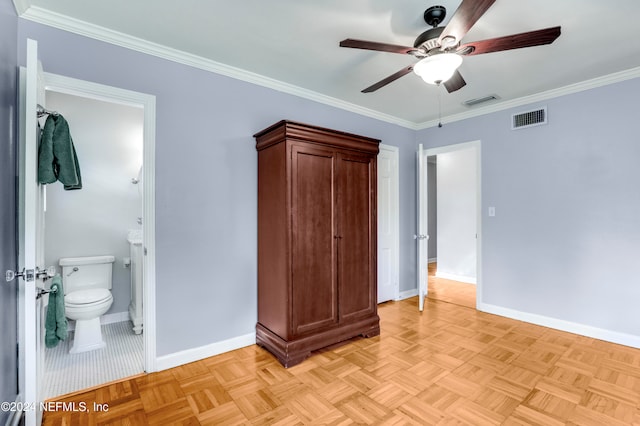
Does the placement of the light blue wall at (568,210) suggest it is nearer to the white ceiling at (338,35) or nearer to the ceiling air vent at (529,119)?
the ceiling air vent at (529,119)

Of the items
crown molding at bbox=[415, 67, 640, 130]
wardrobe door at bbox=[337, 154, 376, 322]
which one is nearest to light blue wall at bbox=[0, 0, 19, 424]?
wardrobe door at bbox=[337, 154, 376, 322]

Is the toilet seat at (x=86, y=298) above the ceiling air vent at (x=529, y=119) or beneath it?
beneath

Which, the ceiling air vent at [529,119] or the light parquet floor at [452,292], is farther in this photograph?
the light parquet floor at [452,292]

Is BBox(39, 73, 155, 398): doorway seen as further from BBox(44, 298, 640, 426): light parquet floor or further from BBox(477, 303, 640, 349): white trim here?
BBox(477, 303, 640, 349): white trim

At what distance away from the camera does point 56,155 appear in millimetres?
1812

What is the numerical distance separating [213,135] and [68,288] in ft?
7.02

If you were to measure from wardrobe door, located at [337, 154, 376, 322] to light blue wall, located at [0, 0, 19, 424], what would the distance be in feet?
7.04

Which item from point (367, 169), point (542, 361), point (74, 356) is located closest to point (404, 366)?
point (542, 361)

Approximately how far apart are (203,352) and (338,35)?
270 centimetres

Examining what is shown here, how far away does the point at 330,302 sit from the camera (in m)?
2.69

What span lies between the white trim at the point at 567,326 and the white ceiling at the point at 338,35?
2.38 meters

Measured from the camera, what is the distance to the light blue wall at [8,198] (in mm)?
1551

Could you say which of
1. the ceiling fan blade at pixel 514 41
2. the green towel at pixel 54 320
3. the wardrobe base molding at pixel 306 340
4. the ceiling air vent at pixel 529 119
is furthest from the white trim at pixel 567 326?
the green towel at pixel 54 320

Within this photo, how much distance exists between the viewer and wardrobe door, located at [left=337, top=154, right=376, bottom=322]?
276 cm
